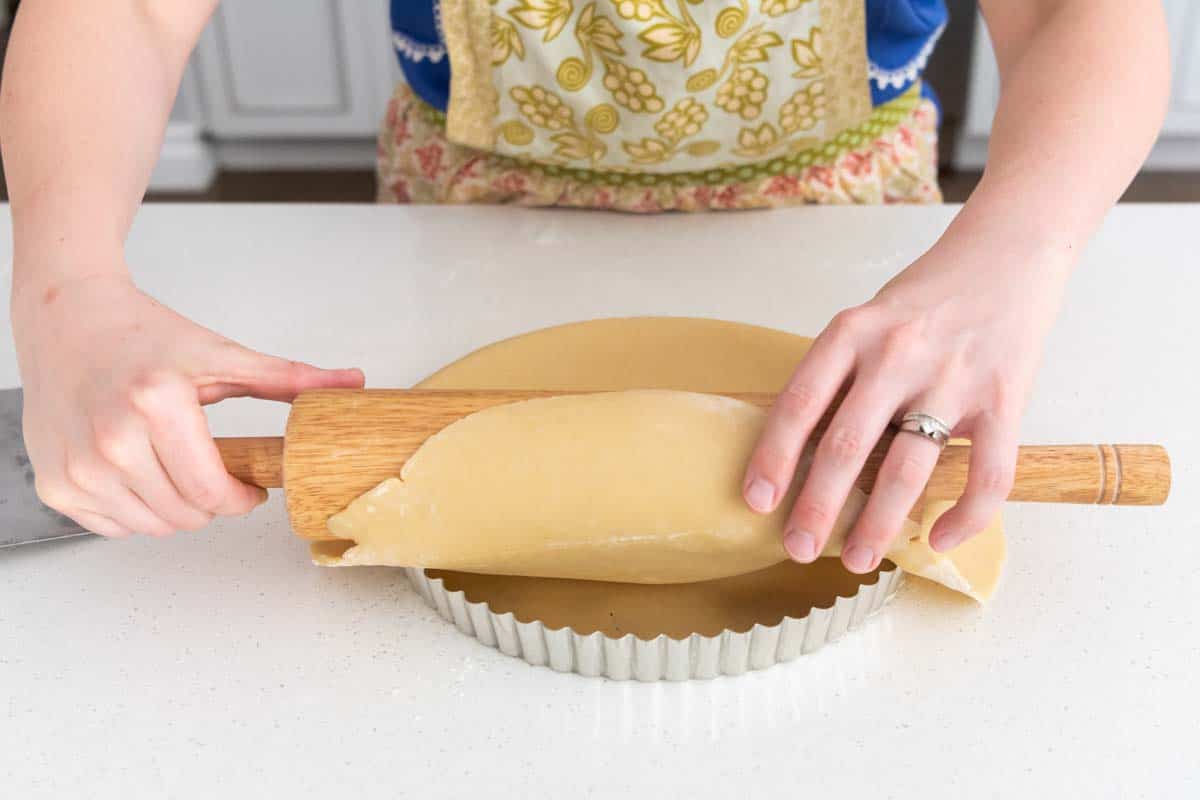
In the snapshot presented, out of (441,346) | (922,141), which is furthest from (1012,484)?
(922,141)

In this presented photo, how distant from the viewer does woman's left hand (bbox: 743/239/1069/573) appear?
24.8 inches

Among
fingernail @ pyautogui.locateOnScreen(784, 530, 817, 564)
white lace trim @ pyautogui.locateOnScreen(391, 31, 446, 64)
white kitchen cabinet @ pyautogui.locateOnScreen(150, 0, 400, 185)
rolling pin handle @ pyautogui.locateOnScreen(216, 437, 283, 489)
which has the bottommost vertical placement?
white kitchen cabinet @ pyautogui.locateOnScreen(150, 0, 400, 185)

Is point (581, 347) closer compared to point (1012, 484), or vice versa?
point (1012, 484)

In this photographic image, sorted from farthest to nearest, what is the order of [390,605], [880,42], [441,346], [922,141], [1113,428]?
1. [922,141]
2. [880,42]
3. [441,346]
4. [1113,428]
5. [390,605]

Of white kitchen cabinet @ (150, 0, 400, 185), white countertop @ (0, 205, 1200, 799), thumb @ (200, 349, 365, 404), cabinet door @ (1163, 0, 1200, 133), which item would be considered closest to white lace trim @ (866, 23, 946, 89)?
white countertop @ (0, 205, 1200, 799)

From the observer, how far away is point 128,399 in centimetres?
65

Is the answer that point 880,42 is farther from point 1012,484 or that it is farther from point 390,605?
point 390,605

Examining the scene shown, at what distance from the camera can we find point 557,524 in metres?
0.68

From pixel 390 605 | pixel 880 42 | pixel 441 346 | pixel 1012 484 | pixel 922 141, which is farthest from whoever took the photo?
pixel 922 141

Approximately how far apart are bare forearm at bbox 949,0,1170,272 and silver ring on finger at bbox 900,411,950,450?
144 mm

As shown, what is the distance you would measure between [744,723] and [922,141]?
81 centimetres

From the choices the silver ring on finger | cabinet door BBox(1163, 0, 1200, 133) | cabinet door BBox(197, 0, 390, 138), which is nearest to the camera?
the silver ring on finger

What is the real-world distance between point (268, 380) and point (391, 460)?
106mm

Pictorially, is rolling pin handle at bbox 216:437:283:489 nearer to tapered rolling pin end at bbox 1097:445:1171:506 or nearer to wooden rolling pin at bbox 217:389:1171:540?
wooden rolling pin at bbox 217:389:1171:540
